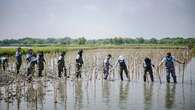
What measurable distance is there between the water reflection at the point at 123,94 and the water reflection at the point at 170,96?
75cm

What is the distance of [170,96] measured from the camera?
7.89m

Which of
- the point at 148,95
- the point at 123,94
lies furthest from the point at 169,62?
the point at 123,94

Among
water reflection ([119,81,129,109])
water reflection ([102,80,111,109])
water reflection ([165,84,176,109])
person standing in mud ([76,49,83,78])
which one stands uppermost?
person standing in mud ([76,49,83,78])

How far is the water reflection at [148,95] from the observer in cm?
687

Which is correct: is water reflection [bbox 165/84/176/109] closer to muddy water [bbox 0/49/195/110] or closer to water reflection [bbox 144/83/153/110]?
muddy water [bbox 0/49/195/110]

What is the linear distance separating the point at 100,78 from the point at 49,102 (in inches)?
158

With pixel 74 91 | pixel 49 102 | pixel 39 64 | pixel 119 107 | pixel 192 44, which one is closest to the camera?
pixel 119 107

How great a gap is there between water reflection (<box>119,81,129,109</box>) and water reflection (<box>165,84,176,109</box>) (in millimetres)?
753

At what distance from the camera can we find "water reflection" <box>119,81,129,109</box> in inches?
274

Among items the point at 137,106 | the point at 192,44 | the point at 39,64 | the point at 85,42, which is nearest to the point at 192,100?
the point at 137,106

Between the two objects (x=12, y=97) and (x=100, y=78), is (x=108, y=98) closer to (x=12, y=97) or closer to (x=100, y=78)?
(x=12, y=97)

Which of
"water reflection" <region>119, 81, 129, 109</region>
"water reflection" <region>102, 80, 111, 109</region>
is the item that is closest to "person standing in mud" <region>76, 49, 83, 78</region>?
"water reflection" <region>102, 80, 111, 109</region>

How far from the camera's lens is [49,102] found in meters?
7.18

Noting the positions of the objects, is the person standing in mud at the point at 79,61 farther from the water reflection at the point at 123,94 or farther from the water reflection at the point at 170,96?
the water reflection at the point at 170,96
